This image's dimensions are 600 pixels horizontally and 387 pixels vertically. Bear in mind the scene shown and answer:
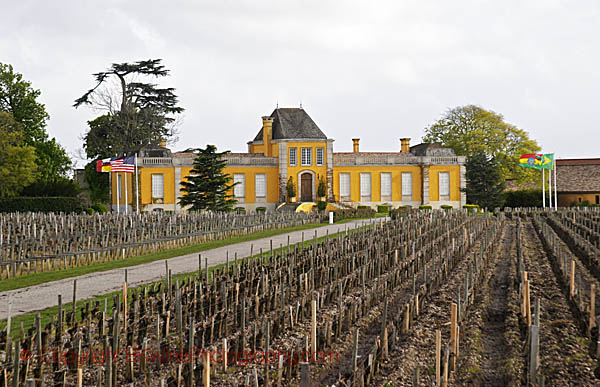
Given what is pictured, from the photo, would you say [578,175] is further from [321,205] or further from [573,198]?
[321,205]

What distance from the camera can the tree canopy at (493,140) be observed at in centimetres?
5534

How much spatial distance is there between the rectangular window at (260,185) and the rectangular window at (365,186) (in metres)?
8.57

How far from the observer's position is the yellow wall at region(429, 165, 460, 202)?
48406 millimetres

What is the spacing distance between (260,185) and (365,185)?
9.28 m

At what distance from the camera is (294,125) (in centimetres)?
4719

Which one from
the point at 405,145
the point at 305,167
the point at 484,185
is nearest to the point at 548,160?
the point at 484,185

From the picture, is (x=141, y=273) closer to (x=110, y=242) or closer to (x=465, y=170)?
(x=110, y=242)

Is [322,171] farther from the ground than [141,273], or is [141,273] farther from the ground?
[322,171]

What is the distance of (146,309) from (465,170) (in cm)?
4405

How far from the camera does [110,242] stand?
18344 mm

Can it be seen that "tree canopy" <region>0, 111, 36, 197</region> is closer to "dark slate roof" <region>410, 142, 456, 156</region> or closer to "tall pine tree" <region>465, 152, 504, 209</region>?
"dark slate roof" <region>410, 142, 456, 156</region>

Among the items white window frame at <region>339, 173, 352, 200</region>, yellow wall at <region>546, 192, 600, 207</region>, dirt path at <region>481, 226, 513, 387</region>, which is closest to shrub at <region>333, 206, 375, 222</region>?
white window frame at <region>339, 173, 352, 200</region>

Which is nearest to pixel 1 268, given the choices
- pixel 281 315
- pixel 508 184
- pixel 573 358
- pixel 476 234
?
pixel 281 315

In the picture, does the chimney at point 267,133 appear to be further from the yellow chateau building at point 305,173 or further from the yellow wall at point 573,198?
the yellow wall at point 573,198
